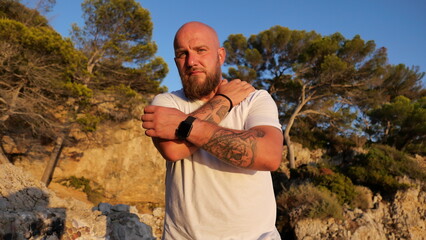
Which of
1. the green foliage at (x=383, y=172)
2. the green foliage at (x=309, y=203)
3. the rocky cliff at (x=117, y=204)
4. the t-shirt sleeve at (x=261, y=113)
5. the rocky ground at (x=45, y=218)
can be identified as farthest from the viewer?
the green foliage at (x=383, y=172)

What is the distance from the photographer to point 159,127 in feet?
3.70

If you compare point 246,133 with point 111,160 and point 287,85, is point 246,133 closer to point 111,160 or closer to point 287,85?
point 111,160

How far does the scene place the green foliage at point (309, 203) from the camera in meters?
7.36

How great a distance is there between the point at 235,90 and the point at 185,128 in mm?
341

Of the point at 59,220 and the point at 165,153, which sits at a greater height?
the point at 165,153

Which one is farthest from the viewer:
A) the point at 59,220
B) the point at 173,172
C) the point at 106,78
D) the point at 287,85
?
the point at 287,85

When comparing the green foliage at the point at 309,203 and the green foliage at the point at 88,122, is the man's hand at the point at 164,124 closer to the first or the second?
the green foliage at the point at 309,203

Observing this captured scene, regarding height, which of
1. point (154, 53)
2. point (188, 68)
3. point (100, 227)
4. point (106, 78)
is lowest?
point (100, 227)

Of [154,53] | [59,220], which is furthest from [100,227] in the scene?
[154,53]

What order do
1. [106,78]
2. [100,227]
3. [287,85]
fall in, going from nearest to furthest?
[100,227], [106,78], [287,85]

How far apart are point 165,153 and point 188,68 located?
1.26 ft

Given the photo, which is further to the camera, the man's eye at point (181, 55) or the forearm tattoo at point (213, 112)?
the man's eye at point (181, 55)

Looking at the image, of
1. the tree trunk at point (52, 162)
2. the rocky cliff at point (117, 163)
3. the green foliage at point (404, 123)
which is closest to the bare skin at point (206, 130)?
the tree trunk at point (52, 162)

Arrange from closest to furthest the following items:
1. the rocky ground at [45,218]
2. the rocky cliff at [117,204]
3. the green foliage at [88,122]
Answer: the rocky ground at [45,218] → the rocky cliff at [117,204] → the green foliage at [88,122]
